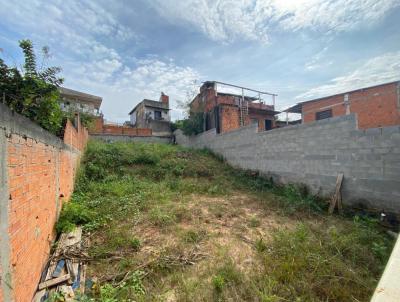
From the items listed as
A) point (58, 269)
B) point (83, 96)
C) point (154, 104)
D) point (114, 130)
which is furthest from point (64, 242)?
point (154, 104)

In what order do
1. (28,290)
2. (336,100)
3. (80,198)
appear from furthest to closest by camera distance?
(336,100) < (80,198) < (28,290)

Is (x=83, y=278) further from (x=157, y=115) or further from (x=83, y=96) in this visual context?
(x=157, y=115)

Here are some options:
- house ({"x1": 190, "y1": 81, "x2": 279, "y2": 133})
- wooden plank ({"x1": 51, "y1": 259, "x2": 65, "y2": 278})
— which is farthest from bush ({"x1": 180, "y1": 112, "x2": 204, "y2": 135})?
wooden plank ({"x1": 51, "y1": 259, "x2": 65, "y2": 278})

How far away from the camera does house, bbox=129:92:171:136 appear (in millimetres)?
20359

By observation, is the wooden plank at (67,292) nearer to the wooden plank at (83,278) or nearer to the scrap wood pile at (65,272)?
the scrap wood pile at (65,272)

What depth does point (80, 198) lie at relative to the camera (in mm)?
5133

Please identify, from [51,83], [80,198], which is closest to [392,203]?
[51,83]

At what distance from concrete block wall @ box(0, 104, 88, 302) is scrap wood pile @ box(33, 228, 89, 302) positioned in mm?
121

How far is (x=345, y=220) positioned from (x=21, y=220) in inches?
219

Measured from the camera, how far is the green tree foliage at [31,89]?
2635mm

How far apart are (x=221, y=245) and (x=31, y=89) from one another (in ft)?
12.8

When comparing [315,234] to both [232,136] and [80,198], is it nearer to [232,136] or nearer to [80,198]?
[80,198]

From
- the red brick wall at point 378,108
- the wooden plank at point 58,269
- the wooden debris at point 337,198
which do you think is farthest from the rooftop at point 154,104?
the wooden plank at point 58,269

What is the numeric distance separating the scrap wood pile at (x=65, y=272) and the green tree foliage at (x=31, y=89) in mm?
2001
